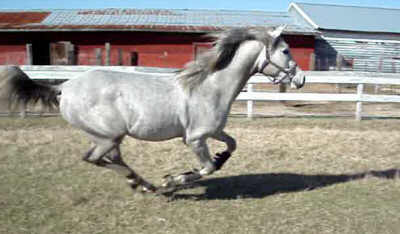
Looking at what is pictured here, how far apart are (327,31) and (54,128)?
2279cm

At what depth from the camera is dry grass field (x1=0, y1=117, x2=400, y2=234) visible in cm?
362

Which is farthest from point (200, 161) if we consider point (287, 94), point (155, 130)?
point (287, 94)

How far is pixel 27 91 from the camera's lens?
4016mm

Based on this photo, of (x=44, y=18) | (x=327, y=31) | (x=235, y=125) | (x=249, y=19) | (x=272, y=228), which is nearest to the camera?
(x=272, y=228)

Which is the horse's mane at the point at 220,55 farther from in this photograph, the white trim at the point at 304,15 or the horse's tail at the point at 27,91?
the white trim at the point at 304,15

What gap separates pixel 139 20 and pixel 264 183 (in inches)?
732

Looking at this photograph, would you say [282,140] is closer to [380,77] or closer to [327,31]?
[380,77]

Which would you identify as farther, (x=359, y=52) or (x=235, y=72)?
(x=359, y=52)

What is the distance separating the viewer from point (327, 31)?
2603 centimetres

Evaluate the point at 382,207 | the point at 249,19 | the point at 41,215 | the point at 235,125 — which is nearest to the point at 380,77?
the point at 235,125

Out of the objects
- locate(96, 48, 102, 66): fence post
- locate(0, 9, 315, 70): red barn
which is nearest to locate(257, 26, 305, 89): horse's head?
locate(96, 48, 102, 66): fence post

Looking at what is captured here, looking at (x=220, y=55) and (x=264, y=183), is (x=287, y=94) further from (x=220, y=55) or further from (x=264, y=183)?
(x=220, y=55)

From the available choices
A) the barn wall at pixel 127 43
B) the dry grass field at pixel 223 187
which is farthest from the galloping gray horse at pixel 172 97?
the barn wall at pixel 127 43

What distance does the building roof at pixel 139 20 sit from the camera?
19812 millimetres
